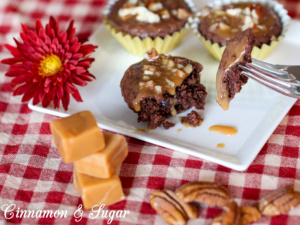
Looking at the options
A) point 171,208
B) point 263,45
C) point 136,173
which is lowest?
point 136,173

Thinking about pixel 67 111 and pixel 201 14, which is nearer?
pixel 67 111

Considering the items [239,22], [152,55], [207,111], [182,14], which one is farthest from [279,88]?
[182,14]

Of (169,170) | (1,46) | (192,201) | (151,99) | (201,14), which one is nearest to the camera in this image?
(192,201)

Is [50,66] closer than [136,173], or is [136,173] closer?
[136,173]

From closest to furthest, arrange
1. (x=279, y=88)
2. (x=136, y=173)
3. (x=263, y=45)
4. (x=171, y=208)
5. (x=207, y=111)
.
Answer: (x=171, y=208)
(x=136, y=173)
(x=279, y=88)
(x=207, y=111)
(x=263, y=45)

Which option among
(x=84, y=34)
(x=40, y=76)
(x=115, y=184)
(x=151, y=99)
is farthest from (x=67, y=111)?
(x=84, y=34)

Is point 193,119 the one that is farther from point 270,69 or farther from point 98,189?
point 98,189

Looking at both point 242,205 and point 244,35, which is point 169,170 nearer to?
point 242,205

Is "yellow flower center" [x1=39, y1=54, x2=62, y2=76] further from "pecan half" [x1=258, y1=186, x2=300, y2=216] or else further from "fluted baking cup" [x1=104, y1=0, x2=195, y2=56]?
"pecan half" [x1=258, y1=186, x2=300, y2=216]
